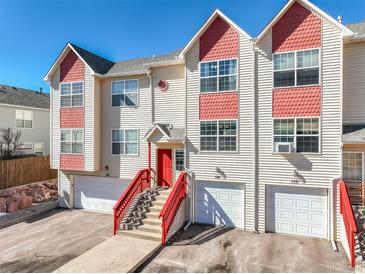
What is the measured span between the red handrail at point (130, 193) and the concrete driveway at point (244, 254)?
278 centimetres

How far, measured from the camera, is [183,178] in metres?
11.5

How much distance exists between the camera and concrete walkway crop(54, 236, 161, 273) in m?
7.49

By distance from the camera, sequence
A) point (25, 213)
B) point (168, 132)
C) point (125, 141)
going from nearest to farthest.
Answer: point (168, 132) < point (25, 213) < point (125, 141)

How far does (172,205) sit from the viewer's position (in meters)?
10.5

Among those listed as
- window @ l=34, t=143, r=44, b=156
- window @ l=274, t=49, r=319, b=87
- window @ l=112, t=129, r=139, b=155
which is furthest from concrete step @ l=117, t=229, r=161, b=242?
window @ l=34, t=143, r=44, b=156

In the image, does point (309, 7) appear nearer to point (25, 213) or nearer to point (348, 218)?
point (348, 218)

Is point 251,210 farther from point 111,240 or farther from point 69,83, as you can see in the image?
point 69,83

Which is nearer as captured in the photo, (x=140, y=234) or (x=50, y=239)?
(x=140, y=234)

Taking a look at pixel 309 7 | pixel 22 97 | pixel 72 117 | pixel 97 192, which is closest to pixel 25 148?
pixel 22 97

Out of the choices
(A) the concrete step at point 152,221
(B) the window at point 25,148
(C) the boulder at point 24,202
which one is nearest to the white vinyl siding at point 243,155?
(A) the concrete step at point 152,221

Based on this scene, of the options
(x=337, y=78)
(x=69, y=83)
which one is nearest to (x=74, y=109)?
(x=69, y=83)

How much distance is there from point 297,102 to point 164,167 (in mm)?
7533

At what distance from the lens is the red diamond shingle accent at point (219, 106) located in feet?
36.2

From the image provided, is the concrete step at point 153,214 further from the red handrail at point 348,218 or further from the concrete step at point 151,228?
the red handrail at point 348,218
